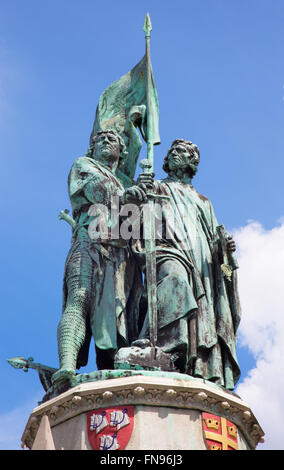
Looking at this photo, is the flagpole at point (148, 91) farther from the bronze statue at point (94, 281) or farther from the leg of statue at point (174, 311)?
the leg of statue at point (174, 311)

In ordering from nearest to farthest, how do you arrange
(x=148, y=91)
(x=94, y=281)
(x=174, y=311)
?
(x=174, y=311), (x=94, y=281), (x=148, y=91)

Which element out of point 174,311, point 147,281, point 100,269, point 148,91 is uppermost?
point 148,91

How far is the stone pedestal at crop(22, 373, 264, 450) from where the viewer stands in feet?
37.8

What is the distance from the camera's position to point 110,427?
11578 mm

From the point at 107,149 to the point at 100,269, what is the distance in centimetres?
212

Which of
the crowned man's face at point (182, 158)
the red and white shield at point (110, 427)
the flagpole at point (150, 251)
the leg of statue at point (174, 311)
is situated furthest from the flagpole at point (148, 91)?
the red and white shield at point (110, 427)

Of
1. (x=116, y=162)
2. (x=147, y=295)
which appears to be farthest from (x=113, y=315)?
(x=116, y=162)

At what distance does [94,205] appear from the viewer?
13.9 m

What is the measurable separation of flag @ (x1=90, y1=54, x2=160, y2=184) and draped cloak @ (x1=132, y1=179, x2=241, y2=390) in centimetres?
77

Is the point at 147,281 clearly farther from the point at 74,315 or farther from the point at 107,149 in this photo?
the point at 107,149

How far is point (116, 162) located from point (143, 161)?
3.46 ft

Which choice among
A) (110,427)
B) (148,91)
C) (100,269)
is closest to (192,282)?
(100,269)

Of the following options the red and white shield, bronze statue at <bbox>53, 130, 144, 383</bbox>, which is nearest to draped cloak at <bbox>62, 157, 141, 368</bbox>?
bronze statue at <bbox>53, 130, 144, 383</bbox>
